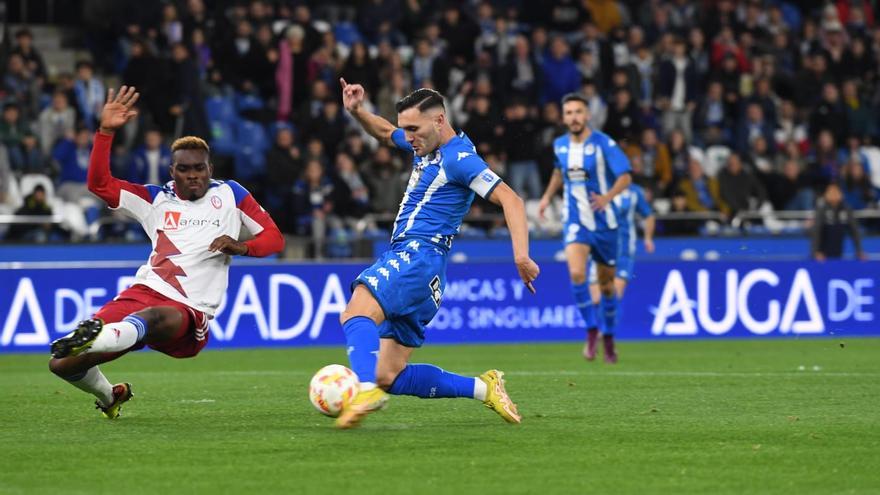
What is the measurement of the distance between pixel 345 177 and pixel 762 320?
6084 mm

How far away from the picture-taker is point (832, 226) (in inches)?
884

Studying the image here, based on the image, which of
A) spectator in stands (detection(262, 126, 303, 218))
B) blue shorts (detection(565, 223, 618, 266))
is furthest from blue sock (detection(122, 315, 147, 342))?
spectator in stands (detection(262, 126, 303, 218))

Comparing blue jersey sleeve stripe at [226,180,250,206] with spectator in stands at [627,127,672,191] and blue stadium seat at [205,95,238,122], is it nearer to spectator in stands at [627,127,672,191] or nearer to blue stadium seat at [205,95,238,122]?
blue stadium seat at [205,95,238,122]

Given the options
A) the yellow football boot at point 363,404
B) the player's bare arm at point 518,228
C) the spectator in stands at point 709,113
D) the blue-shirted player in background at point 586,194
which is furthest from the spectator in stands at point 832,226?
the yellow football boot at point 363,404

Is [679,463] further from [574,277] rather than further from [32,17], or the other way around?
[32,17]

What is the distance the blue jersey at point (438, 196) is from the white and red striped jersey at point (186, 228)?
995 mm

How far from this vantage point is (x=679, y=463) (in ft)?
24.6

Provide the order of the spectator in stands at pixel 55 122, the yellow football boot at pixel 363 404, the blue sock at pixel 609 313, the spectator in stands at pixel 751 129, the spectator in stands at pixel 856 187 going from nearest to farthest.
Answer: the yellow football boot at pixel 363 404, the blue sock at pixel 609 313, the spectator in stands at pixel 55 122, the spectator in stands at pixel 856 187, the spectator in stands at pixel 751 129

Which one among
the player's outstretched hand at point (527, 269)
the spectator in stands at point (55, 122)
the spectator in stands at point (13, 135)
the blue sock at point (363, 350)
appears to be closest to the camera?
the player's outstretched hand at point (527, 269)

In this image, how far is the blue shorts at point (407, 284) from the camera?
8812mm

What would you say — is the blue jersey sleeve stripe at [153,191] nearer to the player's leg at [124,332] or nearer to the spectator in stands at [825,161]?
the player's leg at [124,332]

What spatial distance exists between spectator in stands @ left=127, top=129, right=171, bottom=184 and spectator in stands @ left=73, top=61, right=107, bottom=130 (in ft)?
3.27

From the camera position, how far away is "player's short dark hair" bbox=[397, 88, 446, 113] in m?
9.00

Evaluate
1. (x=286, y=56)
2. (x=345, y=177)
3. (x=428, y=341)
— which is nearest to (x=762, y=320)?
(x=428, y=341)
